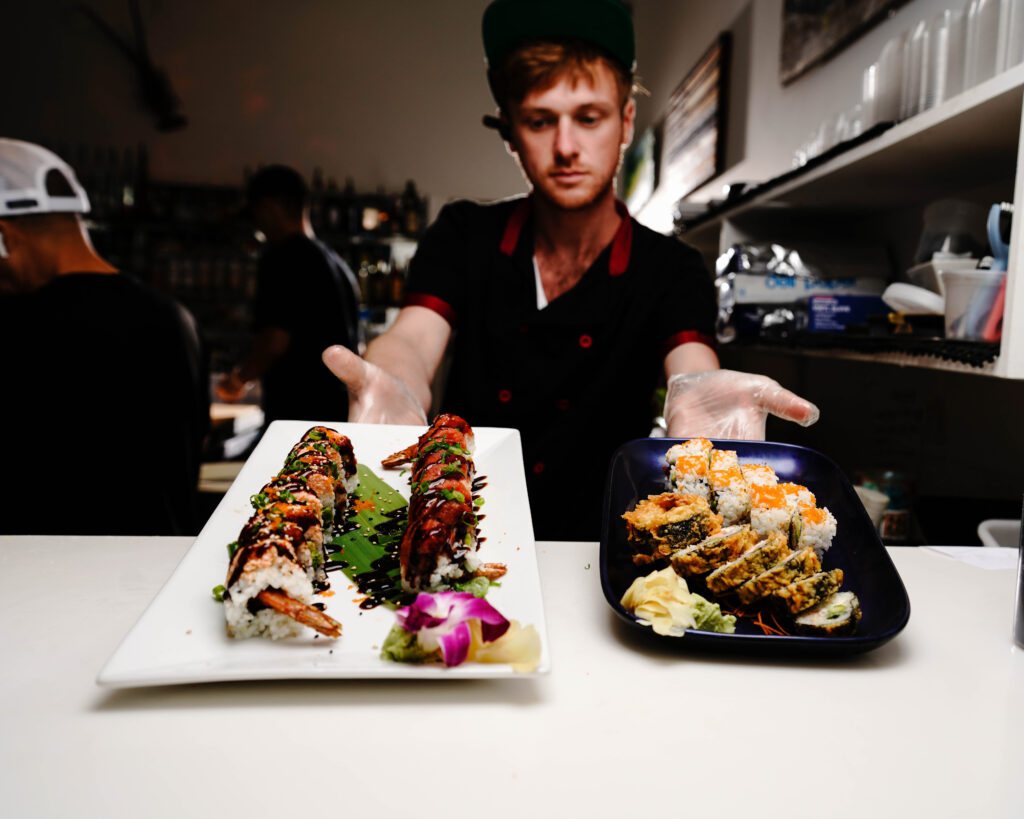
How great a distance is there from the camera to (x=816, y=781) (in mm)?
473

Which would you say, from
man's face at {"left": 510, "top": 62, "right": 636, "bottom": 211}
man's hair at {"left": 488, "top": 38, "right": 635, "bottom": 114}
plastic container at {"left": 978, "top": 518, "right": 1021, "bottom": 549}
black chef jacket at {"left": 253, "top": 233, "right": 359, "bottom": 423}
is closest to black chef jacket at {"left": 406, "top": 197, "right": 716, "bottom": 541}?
man's face at {"left": 510, "top": 62, "right": 636, "bottom": 211}

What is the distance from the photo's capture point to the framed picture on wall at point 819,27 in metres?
1.97

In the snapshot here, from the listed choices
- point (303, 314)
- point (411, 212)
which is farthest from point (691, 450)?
point (411, 212)

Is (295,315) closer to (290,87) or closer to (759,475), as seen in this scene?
(759,475)

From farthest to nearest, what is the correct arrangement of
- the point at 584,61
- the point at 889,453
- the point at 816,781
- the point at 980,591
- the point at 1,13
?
the point at 1,13, the point at 889,453, the point at 584,61, the point at 980,591, the point at 816,781

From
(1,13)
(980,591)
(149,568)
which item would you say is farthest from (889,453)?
(1,13)

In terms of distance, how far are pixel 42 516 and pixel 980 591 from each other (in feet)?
7.27

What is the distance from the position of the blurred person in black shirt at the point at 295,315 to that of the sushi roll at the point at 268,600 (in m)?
2.84

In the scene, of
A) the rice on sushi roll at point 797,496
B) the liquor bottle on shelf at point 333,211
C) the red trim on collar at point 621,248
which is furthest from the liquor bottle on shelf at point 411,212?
the rice on sushi roll at point 797,496

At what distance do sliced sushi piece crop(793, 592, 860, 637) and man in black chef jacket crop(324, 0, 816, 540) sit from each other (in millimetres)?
985

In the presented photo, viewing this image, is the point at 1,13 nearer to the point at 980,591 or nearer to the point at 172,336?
the point at 172,336

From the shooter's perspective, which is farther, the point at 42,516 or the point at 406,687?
the point at 42,516

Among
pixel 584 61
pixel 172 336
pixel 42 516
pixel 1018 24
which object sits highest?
pixel 584 61

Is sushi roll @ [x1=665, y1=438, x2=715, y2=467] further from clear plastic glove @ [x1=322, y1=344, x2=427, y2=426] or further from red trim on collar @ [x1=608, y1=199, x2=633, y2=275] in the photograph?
red trim on collar @ [x1=608, y1=199, x2=633, y2=275]
